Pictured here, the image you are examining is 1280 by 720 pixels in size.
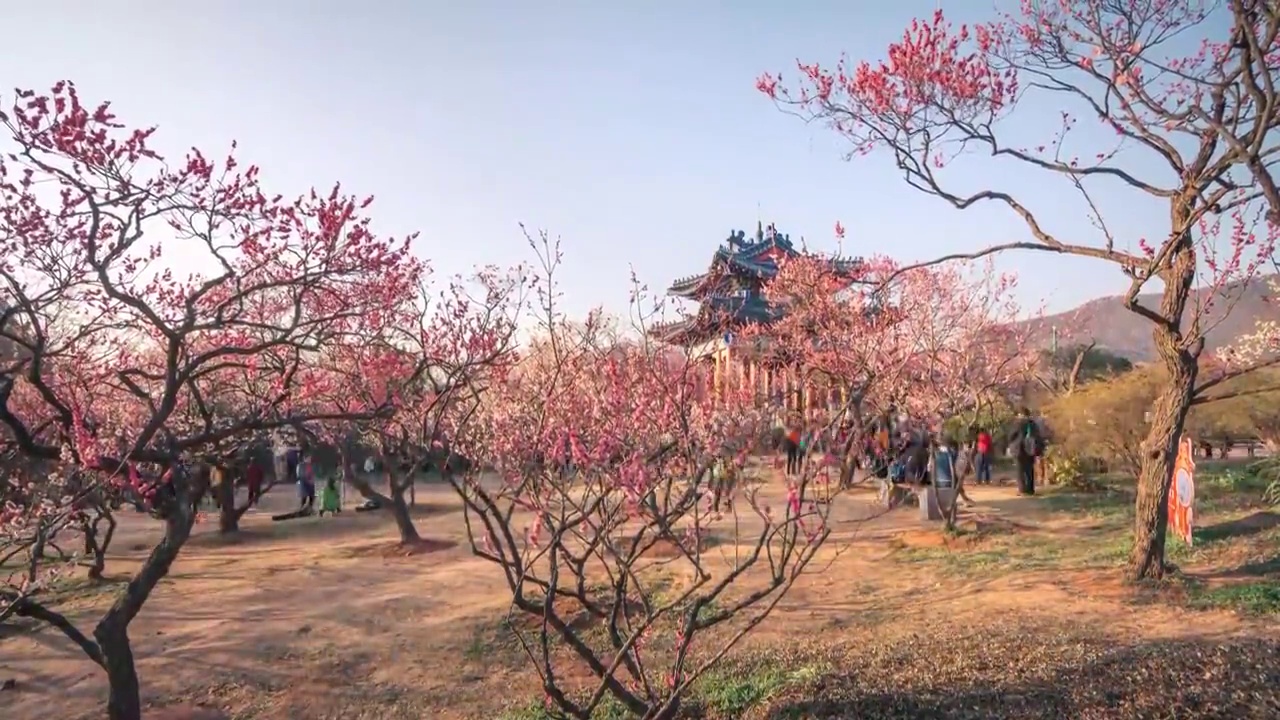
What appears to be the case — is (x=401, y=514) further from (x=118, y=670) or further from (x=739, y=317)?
(x=739, y=317)

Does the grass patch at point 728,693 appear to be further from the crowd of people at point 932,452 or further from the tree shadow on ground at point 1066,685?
the crowd of people at point 932,452

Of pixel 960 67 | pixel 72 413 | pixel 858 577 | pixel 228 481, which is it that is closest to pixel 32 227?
pixel 72 413

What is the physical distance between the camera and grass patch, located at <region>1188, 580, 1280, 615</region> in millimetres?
5742

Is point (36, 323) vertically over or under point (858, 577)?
over

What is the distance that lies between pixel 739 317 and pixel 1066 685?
18.3m

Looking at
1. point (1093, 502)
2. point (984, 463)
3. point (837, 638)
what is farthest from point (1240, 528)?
point (984, 463)

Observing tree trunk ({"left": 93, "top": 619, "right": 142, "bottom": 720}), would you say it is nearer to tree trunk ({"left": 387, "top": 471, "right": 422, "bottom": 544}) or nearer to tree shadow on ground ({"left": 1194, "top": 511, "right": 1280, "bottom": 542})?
tree trunk ({"left": 387, "top": 471, "right": 422, "bottom": 544})

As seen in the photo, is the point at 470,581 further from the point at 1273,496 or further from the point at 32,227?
the point at 1273,496

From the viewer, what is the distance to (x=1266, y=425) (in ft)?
49.3

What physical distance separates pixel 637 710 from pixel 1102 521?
913 centimetres

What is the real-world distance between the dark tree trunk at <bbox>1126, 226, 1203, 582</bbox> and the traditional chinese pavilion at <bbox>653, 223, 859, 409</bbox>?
376 cm

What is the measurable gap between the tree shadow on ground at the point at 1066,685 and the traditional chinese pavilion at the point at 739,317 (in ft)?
9.36

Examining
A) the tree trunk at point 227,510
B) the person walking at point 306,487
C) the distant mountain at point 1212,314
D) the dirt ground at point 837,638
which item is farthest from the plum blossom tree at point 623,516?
the person walking at point 306,487

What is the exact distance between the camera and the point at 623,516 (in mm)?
4945
